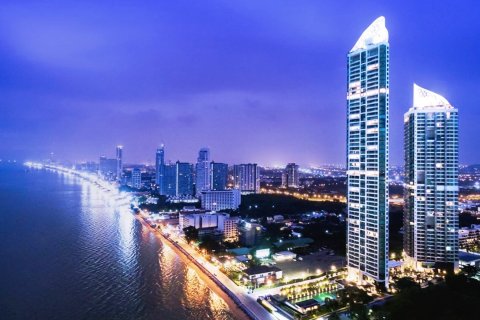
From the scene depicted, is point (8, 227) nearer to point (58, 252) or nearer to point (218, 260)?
point (58, 252)

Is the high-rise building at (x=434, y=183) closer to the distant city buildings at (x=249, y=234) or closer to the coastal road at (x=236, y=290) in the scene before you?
the coastal road at (x=236, y=290)

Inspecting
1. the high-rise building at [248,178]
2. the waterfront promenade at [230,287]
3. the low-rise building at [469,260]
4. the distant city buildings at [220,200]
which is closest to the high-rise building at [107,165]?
the high-rise building at [248,178]

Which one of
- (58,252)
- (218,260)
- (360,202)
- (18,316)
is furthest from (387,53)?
(58,252)

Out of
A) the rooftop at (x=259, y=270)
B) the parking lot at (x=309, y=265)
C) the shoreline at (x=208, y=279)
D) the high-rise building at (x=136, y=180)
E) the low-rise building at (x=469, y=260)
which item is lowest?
the shoreline at (x=208, y=279)

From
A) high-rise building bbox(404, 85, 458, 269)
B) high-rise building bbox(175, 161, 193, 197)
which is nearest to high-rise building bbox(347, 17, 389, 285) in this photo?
high-rise building bbox(404, 85, 458, 269)

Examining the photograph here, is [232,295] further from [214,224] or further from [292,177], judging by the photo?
[292,177]
